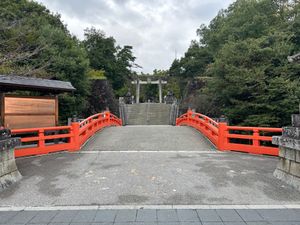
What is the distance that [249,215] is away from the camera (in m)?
3.65

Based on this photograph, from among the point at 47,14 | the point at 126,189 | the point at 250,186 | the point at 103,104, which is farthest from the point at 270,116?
the point at 47,14

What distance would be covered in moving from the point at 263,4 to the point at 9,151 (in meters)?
21.8

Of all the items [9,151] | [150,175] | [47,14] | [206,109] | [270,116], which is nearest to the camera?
[9,151]

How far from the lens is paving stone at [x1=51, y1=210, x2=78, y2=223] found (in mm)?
3519

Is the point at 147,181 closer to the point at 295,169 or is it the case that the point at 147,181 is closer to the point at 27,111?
the point at 295,169

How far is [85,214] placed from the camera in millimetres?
3719

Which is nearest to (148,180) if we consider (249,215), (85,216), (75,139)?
(85,216)

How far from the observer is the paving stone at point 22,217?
3.49m

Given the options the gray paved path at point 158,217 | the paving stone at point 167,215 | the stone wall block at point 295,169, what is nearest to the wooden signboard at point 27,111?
the gray paved path at point 158,217

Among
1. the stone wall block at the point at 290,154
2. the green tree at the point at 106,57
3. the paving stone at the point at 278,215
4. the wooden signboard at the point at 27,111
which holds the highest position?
the green tree at the point at 106,57

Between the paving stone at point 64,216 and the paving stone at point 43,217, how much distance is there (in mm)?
68

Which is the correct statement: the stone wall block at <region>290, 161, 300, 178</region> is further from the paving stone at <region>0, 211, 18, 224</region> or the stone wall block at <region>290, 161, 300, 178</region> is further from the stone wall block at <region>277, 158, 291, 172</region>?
the paving stone at <region>0, 211, 18, 224</region>

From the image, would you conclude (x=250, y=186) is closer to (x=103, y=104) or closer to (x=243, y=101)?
(x=243, y=101)

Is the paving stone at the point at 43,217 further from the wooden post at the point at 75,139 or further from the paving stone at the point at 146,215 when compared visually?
the wooden post at the point at 75,139
